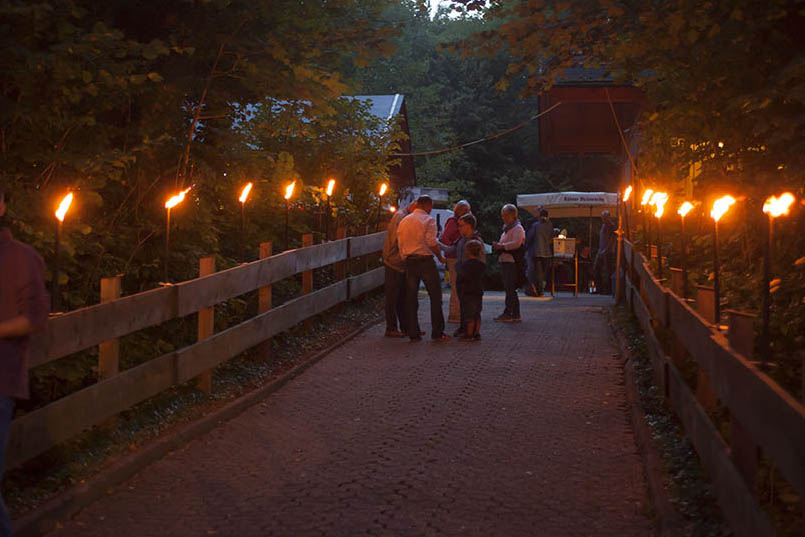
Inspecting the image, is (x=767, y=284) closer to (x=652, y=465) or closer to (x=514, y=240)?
(x=652, y=465)

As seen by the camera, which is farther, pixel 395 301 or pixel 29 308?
pixel 395 301

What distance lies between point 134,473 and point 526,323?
926 cm

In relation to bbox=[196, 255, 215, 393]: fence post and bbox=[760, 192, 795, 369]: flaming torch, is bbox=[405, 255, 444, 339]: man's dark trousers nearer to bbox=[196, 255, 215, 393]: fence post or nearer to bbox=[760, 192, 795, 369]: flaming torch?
bbox=[196, 255, 215, 393]: fence post

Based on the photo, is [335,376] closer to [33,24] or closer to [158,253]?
[158,253]

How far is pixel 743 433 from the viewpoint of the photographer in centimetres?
445

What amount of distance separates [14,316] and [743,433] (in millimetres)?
3127

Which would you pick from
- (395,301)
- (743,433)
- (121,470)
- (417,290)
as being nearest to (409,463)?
(121,470)

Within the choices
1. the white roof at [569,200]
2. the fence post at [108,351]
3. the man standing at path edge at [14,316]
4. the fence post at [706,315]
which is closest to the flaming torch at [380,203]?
the fence post at [108,351]

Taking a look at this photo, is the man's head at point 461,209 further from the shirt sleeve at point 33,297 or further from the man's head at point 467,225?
the shirt sleeve at point 33,297

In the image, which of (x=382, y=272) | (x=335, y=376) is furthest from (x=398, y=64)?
(x=335, y=376)

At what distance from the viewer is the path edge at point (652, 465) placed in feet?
16.5

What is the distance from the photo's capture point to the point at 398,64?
62.3 meters

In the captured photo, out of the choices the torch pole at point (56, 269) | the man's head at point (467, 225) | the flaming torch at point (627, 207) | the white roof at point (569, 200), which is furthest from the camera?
the white roof at point (569, 200)

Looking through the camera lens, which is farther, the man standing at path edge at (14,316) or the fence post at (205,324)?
the fence post at (205,324)
